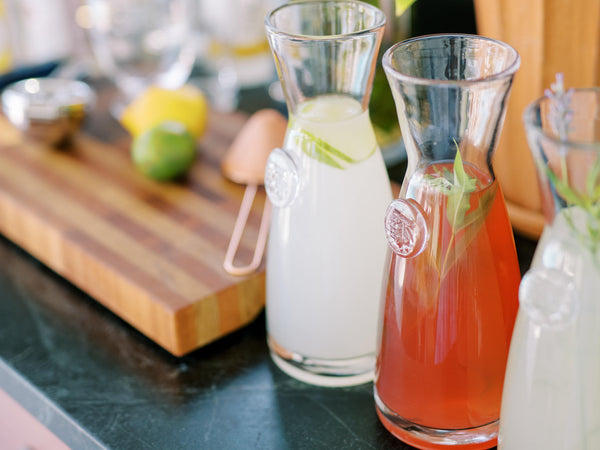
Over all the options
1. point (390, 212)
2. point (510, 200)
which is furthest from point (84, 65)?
point (390, 212)

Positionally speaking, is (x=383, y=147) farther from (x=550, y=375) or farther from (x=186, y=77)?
(x=550, y=375)

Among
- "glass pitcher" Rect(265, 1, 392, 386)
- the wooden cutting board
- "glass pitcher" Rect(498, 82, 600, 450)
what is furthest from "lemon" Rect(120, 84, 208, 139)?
"glass pitcher" Rect(498, 82, 600, 450)

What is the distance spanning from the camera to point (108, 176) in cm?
105

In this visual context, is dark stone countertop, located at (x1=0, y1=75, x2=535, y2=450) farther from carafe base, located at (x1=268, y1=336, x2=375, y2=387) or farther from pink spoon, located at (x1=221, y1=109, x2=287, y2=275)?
pink spoon, located at (x1=221, y1=109, x2=287, y2=275)

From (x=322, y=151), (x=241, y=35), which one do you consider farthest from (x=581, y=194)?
(x=241, y=35)

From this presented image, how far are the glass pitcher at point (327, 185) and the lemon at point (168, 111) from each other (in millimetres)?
436

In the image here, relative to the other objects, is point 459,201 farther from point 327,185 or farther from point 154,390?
point 154,390

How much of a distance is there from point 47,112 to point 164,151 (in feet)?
0.68

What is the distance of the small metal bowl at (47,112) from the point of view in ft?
3.59

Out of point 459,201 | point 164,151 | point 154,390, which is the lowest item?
point 154,390

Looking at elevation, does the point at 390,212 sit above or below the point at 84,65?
above

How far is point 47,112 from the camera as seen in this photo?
1.09 metres

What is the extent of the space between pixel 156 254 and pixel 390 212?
37 centimetres

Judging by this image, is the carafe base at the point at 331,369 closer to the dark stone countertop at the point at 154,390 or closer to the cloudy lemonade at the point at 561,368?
the dark stone countertop at the point at 154,390
